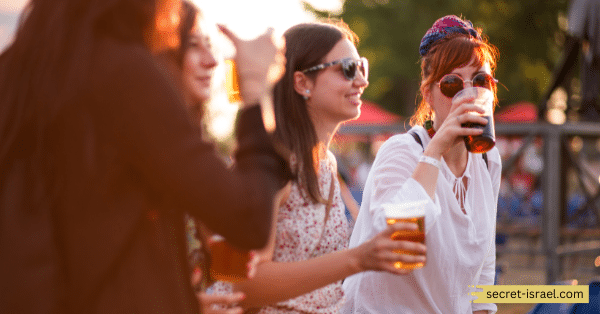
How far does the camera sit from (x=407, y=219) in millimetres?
1396

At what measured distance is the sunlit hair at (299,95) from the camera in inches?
74.5

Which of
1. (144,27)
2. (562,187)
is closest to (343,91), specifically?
(144,27)

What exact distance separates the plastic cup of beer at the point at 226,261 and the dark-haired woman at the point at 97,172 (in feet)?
0.93

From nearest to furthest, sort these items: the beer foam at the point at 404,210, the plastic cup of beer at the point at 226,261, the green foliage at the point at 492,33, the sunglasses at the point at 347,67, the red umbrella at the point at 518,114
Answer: the plastic cup of beer at the point at 226,261 < the beer foam at the point at 404,210 < the sunglasses at the point at 347,67 < the red umbrella at the point at 518,114 < the green foliage at the point at 492,33

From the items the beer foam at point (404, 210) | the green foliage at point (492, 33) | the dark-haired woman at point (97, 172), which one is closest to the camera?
the dark-haired woman at point (97, 172)

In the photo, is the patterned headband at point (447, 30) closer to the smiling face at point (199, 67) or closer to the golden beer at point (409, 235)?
the golden beer at point (409, 235)

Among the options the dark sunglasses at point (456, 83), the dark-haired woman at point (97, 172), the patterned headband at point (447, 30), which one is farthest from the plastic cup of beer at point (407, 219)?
the patterned headband at point (447, 30)

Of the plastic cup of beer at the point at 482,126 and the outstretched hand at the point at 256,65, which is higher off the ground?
the outstretched hand at the point at 256,65

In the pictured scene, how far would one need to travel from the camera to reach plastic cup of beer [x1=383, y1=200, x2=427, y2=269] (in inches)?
53.4

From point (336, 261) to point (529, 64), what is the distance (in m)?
20.3

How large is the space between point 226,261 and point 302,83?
3.01ft

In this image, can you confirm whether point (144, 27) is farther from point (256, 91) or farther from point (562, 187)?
point (562, 187)

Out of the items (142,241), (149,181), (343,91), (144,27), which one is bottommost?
(142,241)

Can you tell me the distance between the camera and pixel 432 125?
2.38m
